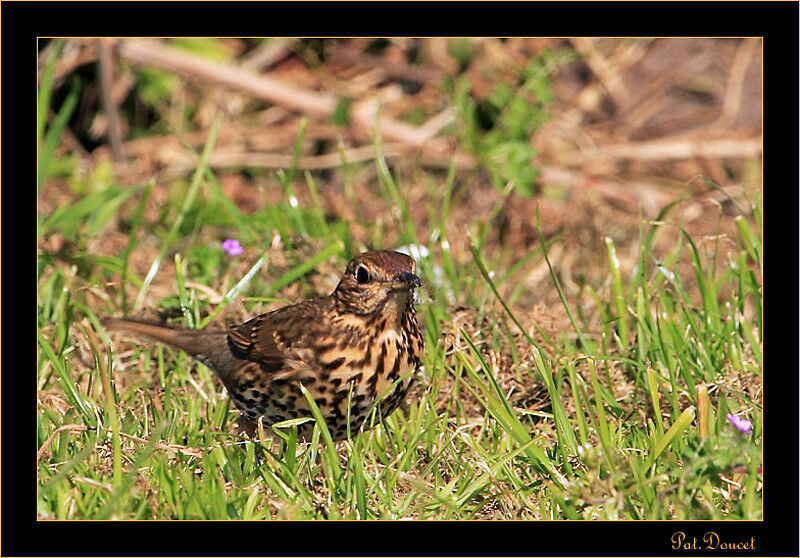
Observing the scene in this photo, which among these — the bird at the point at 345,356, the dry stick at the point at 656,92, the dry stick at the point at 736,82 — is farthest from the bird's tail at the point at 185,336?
the dry stick at the point at 736,82

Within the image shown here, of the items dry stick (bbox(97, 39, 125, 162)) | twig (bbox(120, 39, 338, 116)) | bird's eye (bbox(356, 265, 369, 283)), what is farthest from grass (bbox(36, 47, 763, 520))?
twig (bbox(120, 39, 338, 116))

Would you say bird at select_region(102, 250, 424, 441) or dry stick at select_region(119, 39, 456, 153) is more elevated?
dry stick at select_region(119, 39, 456, 153)

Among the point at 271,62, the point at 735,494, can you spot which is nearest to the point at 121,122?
the point at 271,62

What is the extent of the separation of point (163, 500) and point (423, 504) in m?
0.82

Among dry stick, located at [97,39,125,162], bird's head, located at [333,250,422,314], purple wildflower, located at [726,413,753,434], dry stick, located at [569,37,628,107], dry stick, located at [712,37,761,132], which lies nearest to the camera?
purple wildflower, located at [726,413,753,434]

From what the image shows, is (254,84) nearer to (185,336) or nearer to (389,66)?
(389,66)

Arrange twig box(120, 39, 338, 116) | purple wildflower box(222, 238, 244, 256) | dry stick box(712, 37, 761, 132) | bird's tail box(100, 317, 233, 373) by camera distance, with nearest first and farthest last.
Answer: bird's tail box(100, 317, 233, 373) < purple wildflower box(222, 238, 244, 256) < twig box(120, 39, 338, 116) < dry stick box(712, 37, 761, 132)

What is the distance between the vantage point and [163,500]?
3.41 meters

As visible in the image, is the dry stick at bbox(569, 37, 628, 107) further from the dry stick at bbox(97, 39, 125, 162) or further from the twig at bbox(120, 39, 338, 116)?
the dry stick at bbox(97, 39, 125, 162)

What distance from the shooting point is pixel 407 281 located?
12.5 ft

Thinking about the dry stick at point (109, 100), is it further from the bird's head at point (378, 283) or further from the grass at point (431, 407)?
the bird's head at point (378, 283)

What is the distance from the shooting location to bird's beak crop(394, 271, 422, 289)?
3777 mm

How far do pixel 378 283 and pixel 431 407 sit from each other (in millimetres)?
520

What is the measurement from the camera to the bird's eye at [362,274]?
3939 millimetres
